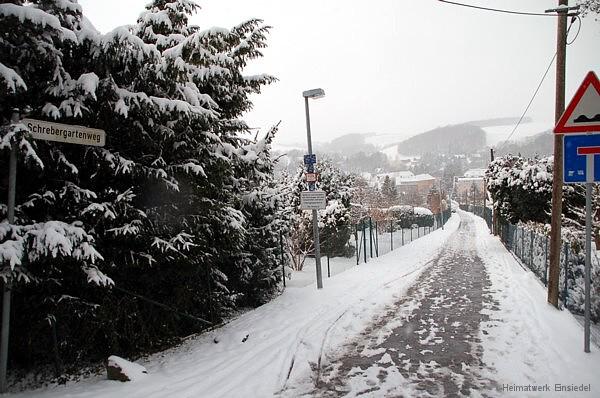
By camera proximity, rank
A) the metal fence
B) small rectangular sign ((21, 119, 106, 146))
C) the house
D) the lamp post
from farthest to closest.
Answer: the house → the metal fence → the lamp post → small rectangular sign ((21, 119, 106, 146))

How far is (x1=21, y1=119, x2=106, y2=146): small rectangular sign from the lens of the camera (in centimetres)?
439

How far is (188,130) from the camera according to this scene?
575 cm

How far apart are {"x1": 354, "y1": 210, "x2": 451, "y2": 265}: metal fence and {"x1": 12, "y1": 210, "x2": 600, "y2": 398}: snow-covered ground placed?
6745 millimetres

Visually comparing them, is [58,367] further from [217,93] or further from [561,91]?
[561,91]

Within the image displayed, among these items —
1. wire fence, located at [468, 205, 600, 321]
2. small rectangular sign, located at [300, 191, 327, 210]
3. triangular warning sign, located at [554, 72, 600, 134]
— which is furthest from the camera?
small rectangular sign, located at [300, 191, 327, 210]

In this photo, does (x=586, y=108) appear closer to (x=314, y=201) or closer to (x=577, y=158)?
(x=577, y=158)

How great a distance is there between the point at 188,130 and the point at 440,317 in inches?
222

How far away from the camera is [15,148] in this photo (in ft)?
13.9

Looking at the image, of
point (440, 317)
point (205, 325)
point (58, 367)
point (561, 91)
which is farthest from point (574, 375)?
point (58, 367)

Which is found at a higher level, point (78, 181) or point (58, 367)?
point (78, 181)

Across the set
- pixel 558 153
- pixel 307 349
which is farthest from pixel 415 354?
pixel 558 153

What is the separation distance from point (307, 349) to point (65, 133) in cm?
442

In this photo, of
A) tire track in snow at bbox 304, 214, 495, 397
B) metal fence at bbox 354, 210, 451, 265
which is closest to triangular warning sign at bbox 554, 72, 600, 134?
tire track in snow at bbox 304, 214, 495, 397

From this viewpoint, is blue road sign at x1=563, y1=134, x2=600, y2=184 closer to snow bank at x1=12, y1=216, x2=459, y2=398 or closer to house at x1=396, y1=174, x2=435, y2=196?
snow bank at x1=12, y1=216, x2=459, y2=398
